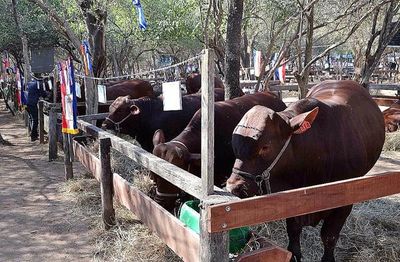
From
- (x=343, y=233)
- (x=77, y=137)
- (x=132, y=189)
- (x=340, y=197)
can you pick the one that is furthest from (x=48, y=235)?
(x=340, y=197)

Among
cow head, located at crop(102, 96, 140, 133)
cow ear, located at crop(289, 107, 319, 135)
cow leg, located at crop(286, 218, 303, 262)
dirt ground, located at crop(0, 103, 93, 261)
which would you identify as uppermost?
cow ear, located at crop(289, 107, 319, 135)

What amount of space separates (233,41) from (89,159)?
2634 millimetres

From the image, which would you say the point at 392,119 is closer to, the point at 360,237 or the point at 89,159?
the point at 360,237

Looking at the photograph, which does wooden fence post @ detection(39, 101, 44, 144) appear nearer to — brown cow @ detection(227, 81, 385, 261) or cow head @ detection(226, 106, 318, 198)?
brown cow @ detection(227, 81, 385, 261)

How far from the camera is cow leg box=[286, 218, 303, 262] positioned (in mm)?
4035

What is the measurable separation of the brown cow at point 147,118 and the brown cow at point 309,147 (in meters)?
2.46

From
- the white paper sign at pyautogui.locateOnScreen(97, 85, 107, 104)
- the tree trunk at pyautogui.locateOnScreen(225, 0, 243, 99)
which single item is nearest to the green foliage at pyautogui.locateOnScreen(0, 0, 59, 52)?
the white paper sign at pyautogui.locateOnScreen(97, 85, 107, 104)

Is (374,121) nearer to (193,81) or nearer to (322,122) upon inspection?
(322,122)

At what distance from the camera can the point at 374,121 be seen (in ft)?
16.6

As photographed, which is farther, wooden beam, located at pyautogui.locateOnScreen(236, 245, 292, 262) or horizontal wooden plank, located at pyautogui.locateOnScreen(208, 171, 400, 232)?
wooden beam, located at pyautogui.locateOnScreen(236, 245, 292, 262)

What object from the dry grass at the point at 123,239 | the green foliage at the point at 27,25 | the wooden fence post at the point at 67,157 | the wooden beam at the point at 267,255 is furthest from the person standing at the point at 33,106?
the wooden beam at the point at 267,255

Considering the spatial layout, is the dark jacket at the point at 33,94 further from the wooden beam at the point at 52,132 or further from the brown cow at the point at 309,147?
the brown cow at the point at 309,147

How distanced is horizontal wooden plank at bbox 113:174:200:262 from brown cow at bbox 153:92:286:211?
35cm

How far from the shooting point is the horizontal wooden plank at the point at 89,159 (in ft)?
17.8
